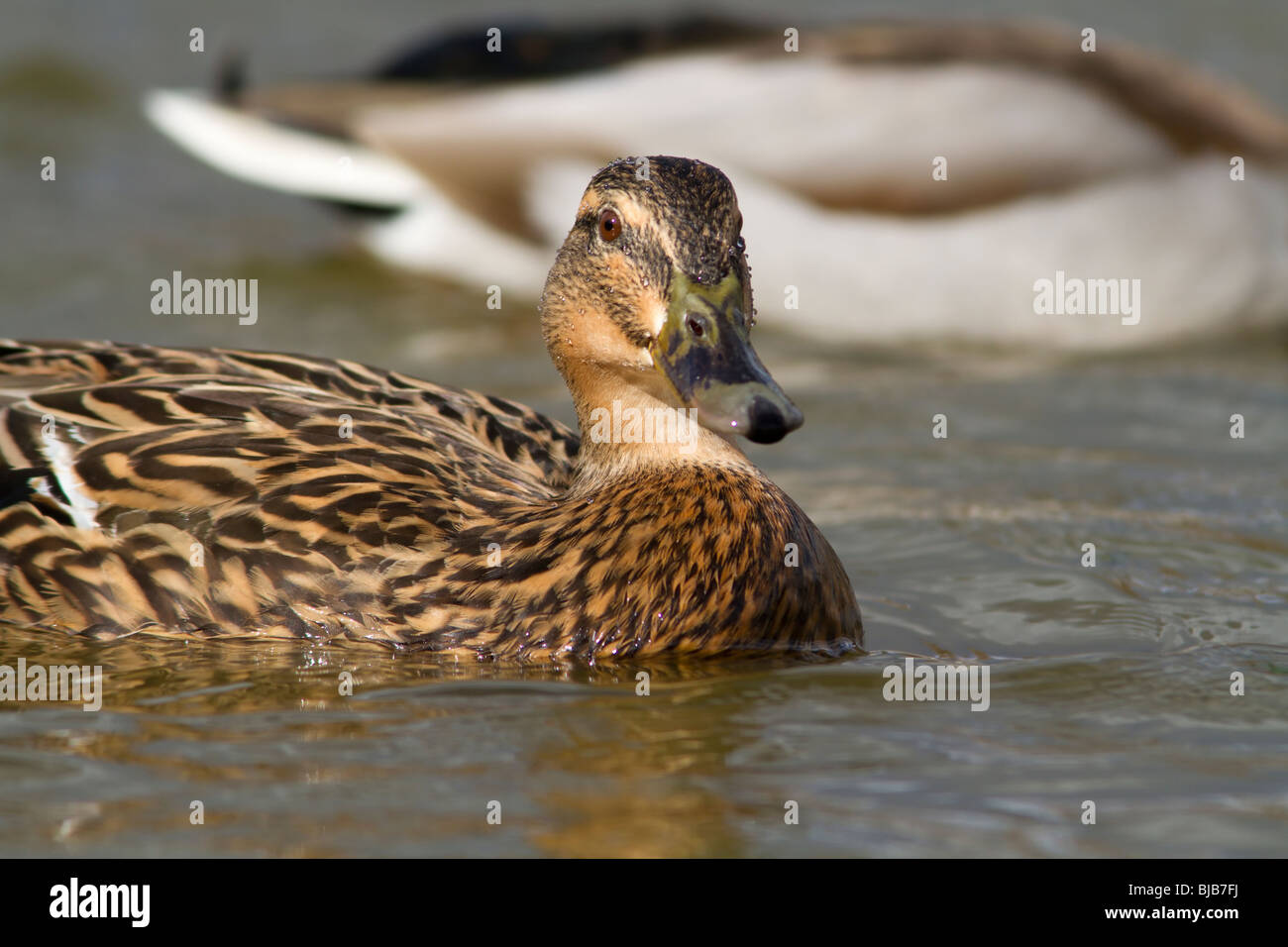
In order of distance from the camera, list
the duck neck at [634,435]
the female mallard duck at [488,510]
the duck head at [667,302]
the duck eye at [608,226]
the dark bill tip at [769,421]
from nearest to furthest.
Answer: the dark bill tip at [769,421] → the duck head at [667,302] → the female mallard duck at [488,510] → the duck eye at [608,226] → the duck neck at [634,435]

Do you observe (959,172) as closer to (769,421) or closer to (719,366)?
(719,366)

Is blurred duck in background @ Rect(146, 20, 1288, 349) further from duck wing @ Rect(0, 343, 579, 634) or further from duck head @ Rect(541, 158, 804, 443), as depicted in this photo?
duck head @ Rect(541, 158, 804, 443)

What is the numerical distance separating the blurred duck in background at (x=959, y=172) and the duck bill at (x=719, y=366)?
18.3 ft

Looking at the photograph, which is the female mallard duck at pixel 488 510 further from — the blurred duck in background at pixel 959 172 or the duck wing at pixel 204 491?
the blurred duck in background at pixel 959 172

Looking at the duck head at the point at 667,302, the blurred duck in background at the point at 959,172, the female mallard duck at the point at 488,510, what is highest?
the blurred duck in background at the point at 959,172

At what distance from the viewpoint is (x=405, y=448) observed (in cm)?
658

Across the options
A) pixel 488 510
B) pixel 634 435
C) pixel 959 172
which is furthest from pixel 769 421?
pixel 959 172

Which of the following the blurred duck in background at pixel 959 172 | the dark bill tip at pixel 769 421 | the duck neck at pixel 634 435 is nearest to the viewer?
the dark bill tip at pixel 769 421

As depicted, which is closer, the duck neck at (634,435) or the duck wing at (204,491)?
the duck wing at (204,491)

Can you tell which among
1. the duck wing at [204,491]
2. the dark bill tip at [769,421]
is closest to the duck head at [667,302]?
the dark bill tip at [769,421]

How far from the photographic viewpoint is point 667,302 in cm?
613

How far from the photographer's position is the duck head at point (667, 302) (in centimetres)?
589

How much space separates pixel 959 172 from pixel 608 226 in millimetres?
5590
